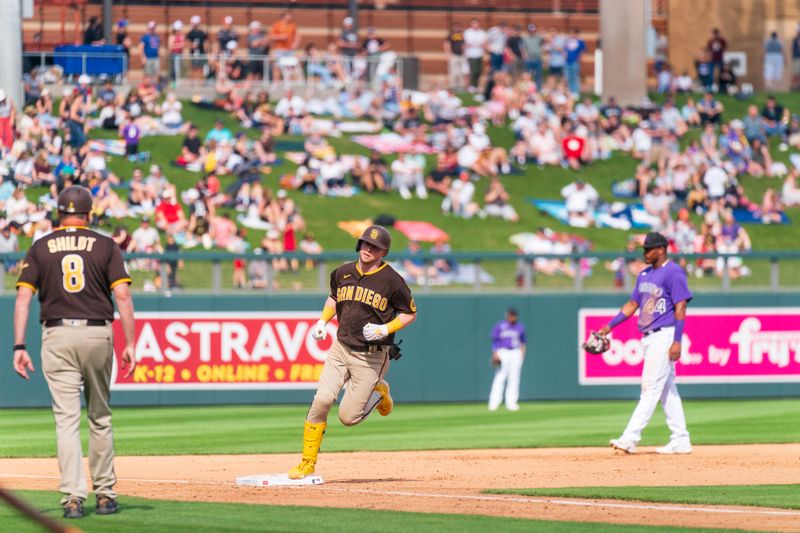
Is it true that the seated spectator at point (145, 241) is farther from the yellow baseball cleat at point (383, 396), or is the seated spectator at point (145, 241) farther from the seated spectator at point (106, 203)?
the yellow baseball cleat at point (383, 396)

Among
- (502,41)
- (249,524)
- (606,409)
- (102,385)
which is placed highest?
(502,41)

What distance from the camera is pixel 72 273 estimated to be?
955cm

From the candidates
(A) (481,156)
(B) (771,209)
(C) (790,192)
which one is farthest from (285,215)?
(C) (790,192)

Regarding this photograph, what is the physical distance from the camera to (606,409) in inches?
921

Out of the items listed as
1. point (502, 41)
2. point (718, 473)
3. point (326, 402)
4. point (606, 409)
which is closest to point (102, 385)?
point (326, 402)

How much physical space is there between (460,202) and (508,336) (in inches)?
302

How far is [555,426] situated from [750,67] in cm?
2916

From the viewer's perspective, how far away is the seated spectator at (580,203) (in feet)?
101

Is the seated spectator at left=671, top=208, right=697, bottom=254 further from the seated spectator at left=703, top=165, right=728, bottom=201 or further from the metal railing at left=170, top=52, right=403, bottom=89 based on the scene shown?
the metal railing at left=170, top=52, right=403, bottom=89

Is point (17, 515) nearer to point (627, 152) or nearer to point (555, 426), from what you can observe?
point (555, 426)

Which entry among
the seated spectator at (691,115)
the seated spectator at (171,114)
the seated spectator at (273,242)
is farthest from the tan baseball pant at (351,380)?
the seated spectator at (691,115)

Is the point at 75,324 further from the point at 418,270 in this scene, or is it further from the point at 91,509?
the point at 418,270

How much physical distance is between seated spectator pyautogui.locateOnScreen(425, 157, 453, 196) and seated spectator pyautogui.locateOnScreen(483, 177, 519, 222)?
0.93 metres

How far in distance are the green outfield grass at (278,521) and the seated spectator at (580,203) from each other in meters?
21.0
